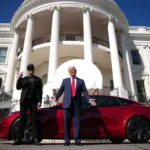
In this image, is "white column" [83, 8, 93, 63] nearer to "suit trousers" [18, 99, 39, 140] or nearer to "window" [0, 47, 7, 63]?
"window" [0, 47, 7, 63]

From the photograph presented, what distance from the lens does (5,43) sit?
22.8 metres

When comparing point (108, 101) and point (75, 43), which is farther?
point (75, 43)

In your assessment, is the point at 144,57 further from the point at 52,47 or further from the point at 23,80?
the point at 23,80

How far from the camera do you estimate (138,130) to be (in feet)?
14.9

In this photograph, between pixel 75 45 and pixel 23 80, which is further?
pixel 75 45

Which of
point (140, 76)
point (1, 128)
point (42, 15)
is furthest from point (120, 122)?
point (140, 76)

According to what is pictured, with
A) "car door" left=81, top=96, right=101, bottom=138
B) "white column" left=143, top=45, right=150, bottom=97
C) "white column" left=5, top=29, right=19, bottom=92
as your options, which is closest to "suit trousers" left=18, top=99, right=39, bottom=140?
"car door" left=81, top=96, right=101, bottom=138

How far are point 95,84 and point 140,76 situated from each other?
13.3 meters

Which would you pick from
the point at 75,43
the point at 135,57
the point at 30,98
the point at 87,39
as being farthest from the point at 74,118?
the point at 135,57

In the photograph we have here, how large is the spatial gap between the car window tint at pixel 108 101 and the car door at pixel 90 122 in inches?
12.8

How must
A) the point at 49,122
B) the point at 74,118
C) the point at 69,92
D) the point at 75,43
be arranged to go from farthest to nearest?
the point at 75,43, the point at 49,122, the point at 69,92, the point at 74,118

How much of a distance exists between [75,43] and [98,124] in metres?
13.7

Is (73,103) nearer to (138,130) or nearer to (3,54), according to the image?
(138,130)

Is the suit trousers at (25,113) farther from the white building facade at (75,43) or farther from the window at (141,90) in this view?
the window at (141,90)
